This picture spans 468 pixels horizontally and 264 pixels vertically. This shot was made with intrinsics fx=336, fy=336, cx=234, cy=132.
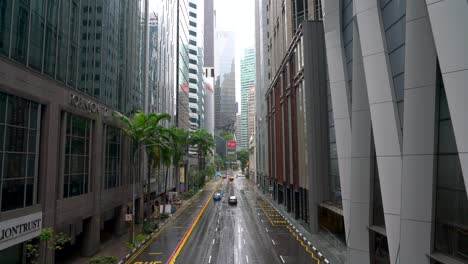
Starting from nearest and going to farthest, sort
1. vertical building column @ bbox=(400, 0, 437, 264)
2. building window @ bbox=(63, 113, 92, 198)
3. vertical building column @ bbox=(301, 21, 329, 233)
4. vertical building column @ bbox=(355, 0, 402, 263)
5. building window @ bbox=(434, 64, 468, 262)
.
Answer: building window @ bbox=(434, 64, 468, 262)
vertical building column @ bbox=(400, 0, 437, 264)
vertical building column @ bbox=(355, 0, 402, 263)
building window @ bbox=(63, 113, 92, 198)
vertical building column @ bbox=(301, 21, 329, 233)

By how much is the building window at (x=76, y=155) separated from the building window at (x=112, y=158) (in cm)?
386

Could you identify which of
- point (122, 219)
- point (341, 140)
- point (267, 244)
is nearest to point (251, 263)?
point (267, 244)

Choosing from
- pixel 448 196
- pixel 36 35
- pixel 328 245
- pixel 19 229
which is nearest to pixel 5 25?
pixel 36 35

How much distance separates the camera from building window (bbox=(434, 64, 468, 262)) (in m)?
12.8

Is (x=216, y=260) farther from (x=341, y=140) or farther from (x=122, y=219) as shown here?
(x=122, y=219)

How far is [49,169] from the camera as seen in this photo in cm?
2111

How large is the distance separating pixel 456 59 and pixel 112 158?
1162 inches

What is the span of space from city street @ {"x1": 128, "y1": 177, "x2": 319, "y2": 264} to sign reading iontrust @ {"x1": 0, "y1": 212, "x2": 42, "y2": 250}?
783 centimetres

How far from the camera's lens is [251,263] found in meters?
23.8

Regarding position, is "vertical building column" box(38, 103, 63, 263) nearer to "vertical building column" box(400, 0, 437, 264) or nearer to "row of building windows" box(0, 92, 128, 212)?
"row of building windows" box(0, 92, 128, 212)

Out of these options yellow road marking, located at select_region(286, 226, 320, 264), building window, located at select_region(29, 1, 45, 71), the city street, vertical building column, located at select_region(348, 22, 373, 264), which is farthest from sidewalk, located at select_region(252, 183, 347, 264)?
building window, located at select_region(29, 1, 45, 71)

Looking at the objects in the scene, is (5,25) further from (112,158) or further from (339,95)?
(339,95)

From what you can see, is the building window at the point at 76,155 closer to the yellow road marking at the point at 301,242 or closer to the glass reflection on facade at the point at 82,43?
the glass reflection on facade at the point at 82,43

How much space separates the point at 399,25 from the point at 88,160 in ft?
79.2
